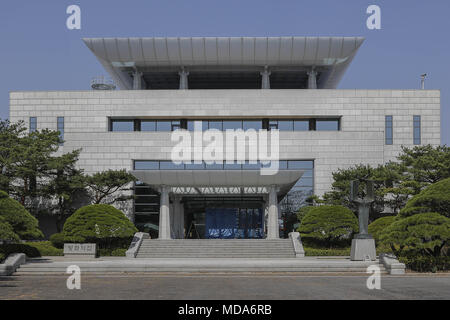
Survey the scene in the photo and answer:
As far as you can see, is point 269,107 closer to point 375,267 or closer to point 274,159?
point 274,159

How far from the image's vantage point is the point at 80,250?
1176 inches

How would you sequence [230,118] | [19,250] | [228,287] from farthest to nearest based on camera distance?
1. [230,118]
2. [19,250]
3. [228,287]

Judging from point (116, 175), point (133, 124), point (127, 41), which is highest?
point (127, 41)

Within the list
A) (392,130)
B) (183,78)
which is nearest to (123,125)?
(183,78)

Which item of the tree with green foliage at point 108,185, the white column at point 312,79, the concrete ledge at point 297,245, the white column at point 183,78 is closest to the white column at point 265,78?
the white column at point 312,79

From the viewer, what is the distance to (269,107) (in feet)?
142

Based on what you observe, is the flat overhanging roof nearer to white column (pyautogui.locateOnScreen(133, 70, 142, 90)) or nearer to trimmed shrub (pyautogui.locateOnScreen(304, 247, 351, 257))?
white column (pyautogui.locateOnScreen(133, 70, 142, 90))

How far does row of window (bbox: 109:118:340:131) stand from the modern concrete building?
0.09 metres

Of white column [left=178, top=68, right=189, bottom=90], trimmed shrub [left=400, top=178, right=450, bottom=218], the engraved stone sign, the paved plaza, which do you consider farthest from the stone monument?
white column [left=178, top=68, right=189, bottom=90]

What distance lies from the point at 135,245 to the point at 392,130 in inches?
997

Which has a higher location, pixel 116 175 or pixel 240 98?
pixel 240 98

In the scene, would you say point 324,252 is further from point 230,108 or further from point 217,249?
point 230,108
